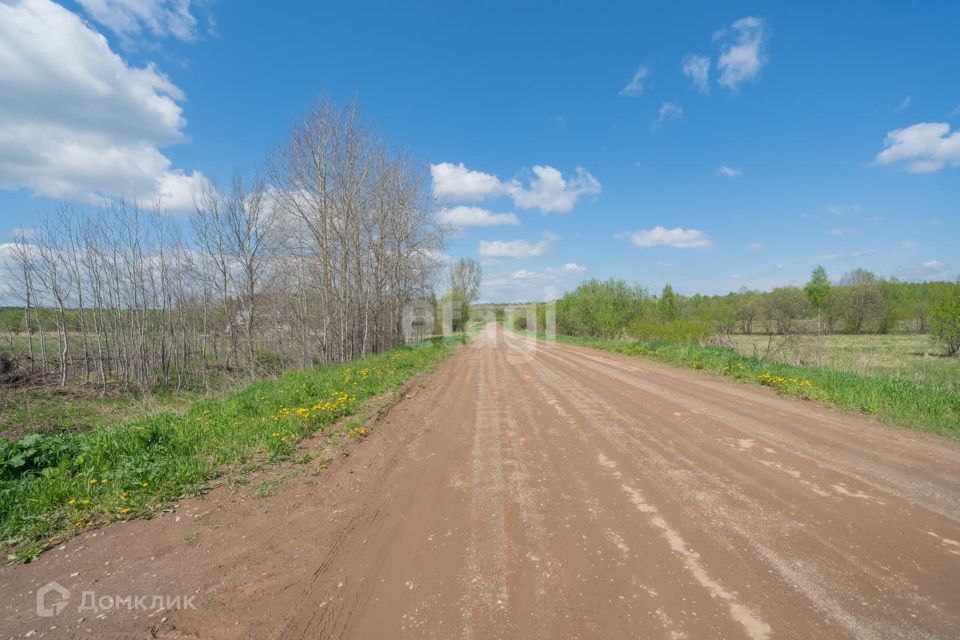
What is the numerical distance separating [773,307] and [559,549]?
55803mm

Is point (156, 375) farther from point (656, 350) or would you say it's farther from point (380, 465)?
point (656, 350)

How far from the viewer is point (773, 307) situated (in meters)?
46.5

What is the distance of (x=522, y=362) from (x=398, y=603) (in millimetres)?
14215

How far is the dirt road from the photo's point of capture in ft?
7.91

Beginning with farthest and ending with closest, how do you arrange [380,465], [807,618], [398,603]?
[380,465] < [398,603] < [807,618]

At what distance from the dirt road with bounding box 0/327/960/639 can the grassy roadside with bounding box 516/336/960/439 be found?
1.32 meters

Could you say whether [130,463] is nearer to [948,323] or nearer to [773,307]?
[948,323]

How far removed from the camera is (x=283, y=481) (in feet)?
15.4

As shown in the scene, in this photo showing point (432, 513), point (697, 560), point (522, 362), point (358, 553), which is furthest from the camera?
point (522, 362)

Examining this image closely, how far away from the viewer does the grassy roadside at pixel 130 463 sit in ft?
12.5

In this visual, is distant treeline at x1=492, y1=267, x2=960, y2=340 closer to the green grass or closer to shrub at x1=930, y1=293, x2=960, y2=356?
shrub at x1=930, y1=293, x2=960, y2=356

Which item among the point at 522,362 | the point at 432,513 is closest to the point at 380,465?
the point at 432,513

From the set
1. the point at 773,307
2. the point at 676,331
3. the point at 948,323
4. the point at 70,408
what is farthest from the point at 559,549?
the point at 773,307

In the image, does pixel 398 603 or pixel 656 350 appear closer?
pixel 398 603
